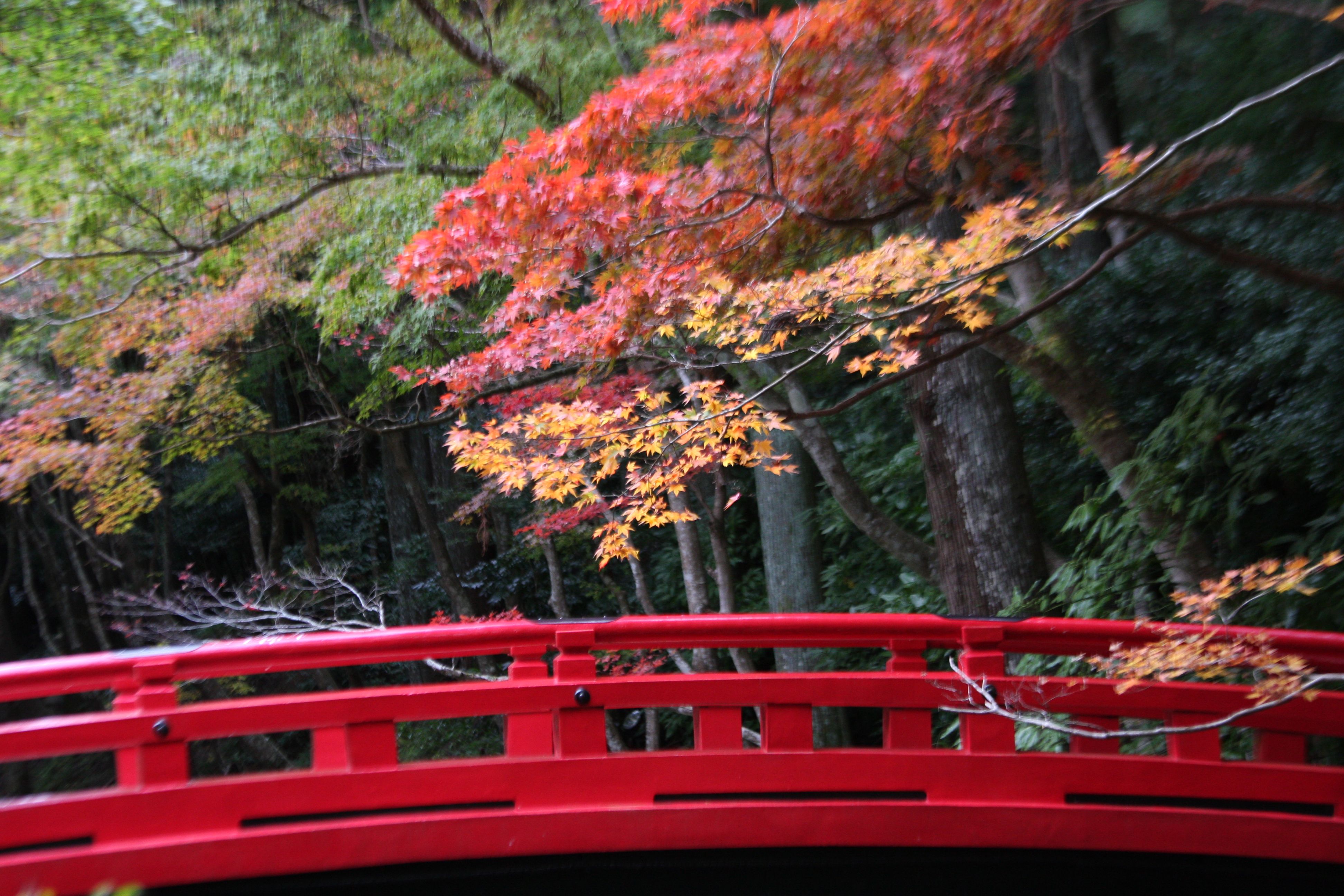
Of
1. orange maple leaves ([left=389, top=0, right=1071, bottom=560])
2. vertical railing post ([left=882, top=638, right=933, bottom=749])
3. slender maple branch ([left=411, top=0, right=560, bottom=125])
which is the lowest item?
vertical railing post ([left=882, top=638, right=933, bottom=749])

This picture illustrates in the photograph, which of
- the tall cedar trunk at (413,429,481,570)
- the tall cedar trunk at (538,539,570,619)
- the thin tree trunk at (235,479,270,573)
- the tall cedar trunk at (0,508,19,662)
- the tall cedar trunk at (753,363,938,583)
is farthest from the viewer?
the tall cedar trunk at (413,429,481,570)

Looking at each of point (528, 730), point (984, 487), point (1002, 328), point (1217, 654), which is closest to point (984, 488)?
point (984, 487)

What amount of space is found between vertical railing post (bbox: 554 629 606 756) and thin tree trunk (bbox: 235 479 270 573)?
10.2 metres

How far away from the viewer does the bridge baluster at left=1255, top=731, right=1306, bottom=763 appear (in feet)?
12.4

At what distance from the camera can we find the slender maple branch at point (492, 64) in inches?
244

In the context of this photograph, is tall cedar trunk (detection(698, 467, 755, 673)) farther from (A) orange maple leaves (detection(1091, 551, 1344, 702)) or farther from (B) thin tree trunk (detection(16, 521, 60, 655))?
(B) thin tree trunk (detection(16, 521, 60, 655))

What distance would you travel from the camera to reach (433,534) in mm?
12125

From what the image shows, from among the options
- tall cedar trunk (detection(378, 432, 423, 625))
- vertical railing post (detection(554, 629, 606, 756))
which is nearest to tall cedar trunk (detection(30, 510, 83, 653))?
tall cedar trunk (detection(378, 432, 423, 625))

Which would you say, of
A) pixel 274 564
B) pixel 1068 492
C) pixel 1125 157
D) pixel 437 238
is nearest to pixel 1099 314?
pixel 1068 492

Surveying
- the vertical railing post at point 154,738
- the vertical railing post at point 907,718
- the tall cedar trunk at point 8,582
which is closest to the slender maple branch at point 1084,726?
the vertical railing post at point 907,718

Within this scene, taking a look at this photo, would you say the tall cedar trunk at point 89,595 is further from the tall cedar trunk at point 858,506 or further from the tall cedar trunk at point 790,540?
the tall cedar trunk at point 858,506

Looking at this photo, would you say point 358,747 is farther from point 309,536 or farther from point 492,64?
point 309,536

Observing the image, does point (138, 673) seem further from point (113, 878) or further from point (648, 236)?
point (648, 236)

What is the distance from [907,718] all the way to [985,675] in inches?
15.2
